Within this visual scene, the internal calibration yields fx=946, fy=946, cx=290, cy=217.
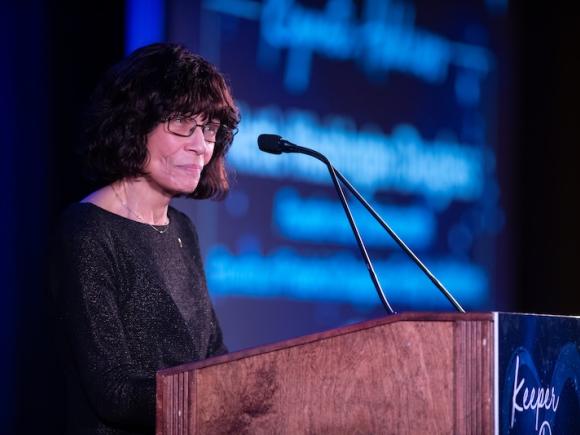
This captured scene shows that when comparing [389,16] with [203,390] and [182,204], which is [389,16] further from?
[203,390]

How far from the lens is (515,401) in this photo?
1.49 m

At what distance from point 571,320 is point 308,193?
206 cm

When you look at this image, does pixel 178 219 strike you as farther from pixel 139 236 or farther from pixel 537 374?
pixel 537 374

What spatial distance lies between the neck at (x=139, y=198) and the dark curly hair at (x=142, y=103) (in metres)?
0.03

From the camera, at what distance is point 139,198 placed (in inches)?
88.9

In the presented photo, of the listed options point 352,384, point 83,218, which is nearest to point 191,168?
point 83,218

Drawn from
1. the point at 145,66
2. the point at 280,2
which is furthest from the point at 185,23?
the point at 145,66

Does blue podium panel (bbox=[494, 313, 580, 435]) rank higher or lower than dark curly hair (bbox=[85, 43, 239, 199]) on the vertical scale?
lower

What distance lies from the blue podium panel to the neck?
3.30 feet

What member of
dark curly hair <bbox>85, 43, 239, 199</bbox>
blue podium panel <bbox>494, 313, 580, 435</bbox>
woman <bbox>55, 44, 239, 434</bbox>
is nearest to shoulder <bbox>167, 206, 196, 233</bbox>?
woman <bbox>55, 44, 239, 434</bbox>

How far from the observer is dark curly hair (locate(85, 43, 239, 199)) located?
2.15 m

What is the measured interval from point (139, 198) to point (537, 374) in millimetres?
1071

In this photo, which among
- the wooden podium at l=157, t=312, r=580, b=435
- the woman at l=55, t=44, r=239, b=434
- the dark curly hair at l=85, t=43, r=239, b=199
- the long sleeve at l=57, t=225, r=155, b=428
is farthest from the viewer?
the dark curly hair at l=85, t=43, r=239, b=199

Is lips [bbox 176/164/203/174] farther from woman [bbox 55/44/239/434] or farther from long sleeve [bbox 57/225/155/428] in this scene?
long sleeve [bbox 57/225/155/428]
